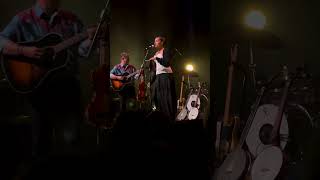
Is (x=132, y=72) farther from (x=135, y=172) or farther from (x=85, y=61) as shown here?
(x=135, y=172)

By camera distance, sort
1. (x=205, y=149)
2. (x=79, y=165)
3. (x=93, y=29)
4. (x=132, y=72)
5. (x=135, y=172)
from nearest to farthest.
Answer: (x=79, y=165), (x=135, y=172), (x=205, y=149), (x=93, y=29), (x=132, y=72)

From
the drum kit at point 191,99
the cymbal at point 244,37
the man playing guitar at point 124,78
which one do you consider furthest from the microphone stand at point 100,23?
the cymbal at point 244,37

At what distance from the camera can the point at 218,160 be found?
304 centimetres

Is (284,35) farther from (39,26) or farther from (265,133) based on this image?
(39,26)

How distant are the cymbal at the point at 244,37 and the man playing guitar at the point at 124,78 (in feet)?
2.43

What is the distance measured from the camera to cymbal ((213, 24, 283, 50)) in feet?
9.41

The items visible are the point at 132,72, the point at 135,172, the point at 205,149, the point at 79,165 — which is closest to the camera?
the point at 79,165

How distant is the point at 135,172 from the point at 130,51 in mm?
1581

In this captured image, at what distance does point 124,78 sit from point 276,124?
123 centimetres

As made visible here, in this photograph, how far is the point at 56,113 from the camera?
8.80 ft

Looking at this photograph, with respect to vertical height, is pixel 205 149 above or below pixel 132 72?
below

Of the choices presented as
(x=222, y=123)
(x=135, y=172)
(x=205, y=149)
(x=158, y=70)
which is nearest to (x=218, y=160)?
(x=222, y=123)

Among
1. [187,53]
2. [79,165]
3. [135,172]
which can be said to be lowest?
[135,172]

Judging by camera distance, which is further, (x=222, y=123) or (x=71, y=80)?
(x=222, y=123)
